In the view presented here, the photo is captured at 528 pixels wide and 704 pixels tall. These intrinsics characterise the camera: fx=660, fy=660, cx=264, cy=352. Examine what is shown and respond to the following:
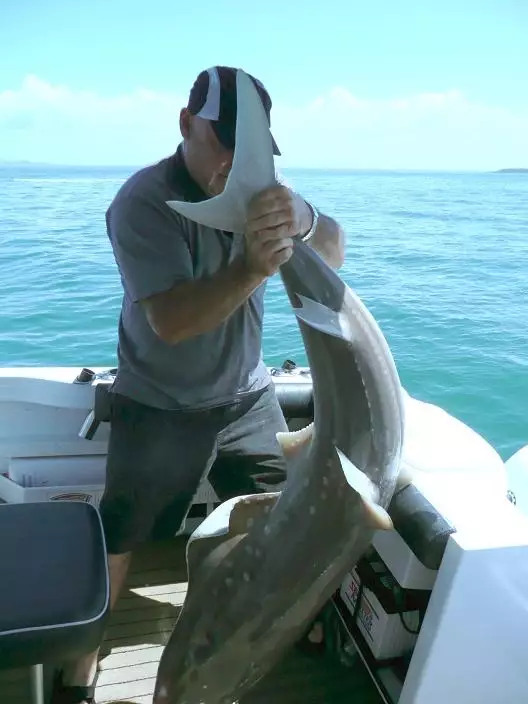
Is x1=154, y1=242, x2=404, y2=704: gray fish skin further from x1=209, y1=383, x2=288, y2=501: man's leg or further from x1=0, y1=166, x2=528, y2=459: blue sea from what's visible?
x1=0, y1=166, x2=528, y2=459: blue sea

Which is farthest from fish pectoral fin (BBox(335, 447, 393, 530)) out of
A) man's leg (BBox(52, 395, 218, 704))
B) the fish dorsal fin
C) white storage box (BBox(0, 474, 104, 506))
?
white storage box (BBox(0, 474, 104, 506))

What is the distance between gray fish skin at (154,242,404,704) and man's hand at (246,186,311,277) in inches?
3.4

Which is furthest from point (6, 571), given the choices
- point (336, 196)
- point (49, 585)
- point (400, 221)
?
point (336, 196)

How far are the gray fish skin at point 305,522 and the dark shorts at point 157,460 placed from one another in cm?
62

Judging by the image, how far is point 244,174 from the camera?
1.52m

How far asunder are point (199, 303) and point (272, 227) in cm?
47

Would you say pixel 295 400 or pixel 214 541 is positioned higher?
pixel 214 541

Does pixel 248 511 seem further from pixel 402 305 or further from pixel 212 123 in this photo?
pixel 402 305

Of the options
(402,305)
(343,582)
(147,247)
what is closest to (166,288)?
(147,247)

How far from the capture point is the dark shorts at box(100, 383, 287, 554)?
241 cm

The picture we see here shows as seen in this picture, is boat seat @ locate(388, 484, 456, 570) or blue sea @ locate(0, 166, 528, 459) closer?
boat seat @ locate(388, 484, 456, 570)

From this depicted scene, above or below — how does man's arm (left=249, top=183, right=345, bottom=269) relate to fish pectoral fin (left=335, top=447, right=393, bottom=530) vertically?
above

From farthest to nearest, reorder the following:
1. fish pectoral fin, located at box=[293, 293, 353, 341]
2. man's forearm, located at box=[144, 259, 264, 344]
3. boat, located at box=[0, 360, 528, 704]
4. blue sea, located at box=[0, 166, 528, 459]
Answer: blue sea, located at box=[0, 166, 528, 459], boat, located at box=[0, 360, 528, 704], man's forearm, located at box=[144, 259, 264, 344], fish pectoral fin, located at box=[293, 293, 353, 341]

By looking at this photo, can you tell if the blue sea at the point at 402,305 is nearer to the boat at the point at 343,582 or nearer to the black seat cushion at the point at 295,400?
the black seat cushion at the point at 295,400
